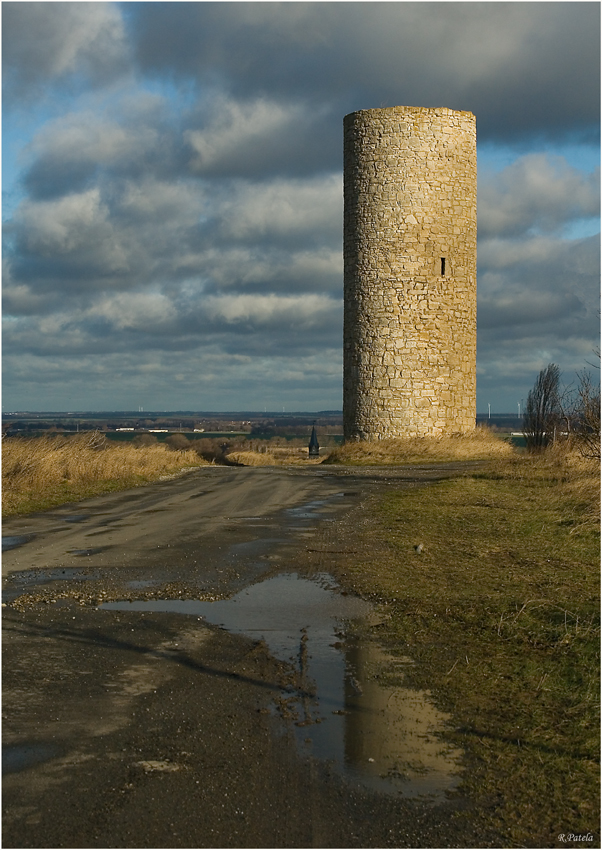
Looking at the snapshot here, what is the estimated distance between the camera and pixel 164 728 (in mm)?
4832

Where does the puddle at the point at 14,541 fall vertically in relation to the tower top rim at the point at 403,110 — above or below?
below

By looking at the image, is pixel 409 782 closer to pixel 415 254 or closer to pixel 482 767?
pixel 482 767

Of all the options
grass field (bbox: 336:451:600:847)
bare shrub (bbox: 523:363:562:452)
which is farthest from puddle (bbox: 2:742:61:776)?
bare shrub (bbox: 523:363:562:452)

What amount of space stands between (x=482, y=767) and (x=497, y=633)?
235 cm

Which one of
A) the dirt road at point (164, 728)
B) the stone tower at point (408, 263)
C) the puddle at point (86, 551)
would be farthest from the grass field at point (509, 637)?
the stone tower at point (408, 263)

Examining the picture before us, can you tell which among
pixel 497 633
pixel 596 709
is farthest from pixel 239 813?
pixel 497 633

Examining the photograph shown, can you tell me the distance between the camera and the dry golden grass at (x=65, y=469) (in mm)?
17031

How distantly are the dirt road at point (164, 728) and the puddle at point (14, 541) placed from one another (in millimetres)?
903

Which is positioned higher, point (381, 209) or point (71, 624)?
point (381, 209)

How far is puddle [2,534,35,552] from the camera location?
36.4 ft

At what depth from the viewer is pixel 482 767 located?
4391 millimetres

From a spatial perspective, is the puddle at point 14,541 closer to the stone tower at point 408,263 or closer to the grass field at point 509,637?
the grass field at point 509,637

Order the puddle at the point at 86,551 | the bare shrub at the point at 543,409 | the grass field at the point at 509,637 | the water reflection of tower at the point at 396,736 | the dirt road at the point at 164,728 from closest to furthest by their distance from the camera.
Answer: the dirt road at the point at 164,728
the grass field at the point at 509,637
the water reflection of tower at the point at 396,736
the puddle at the point at 86,551
the bare shrub at the point at 543,409

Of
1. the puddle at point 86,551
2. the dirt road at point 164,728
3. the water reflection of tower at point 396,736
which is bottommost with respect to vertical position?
the water reflection of tower at point 396,736
